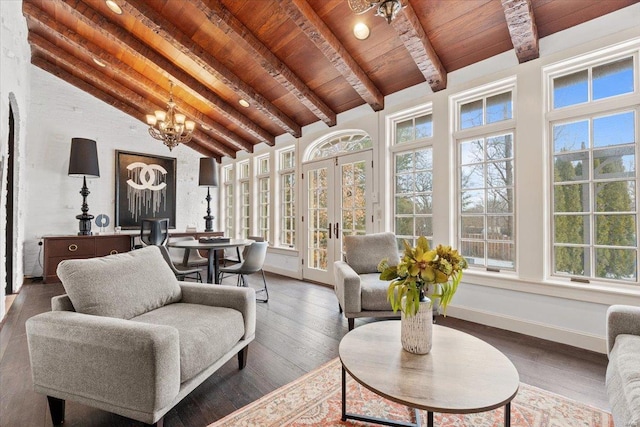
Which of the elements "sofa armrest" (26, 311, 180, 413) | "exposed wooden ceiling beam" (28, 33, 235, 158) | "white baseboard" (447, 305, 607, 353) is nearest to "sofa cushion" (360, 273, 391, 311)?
"white baseboard" (447, 305, 607, 353)

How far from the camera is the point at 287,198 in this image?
18.7 feet

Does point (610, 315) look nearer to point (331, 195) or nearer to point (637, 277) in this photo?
point (637, 277)

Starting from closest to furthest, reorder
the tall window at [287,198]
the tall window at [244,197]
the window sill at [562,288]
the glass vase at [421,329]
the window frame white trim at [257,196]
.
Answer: the glass vase at [421,329]
the window sill at [562,288]
the tall window at [287,198]
the window frame white trim at [257,196]
the tall window at [244,197]

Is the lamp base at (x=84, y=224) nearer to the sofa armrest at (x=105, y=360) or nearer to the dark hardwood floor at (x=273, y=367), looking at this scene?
the dark hardwood floor at (x=273, y=367)

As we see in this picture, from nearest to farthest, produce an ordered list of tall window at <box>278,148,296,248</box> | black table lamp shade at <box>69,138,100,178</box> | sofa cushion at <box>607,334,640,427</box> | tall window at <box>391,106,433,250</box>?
1. sofa cushion at <box>607,334,640,427</box>
2. tall window at <box>391,106,433,250</box>
3. black table lamp shade at <box>69,138,100,178</box>
4. tall window at <box>278,148,296,248</box>

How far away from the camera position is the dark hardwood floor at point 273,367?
1648 mm

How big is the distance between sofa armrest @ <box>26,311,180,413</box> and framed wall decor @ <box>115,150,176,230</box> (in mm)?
5219

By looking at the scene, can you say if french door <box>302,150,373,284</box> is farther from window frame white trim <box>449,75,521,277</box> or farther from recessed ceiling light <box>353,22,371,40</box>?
recessed ceiling light <box>353,22,371,40</box>

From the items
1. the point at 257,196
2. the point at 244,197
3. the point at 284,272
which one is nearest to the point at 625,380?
the point at 284,272

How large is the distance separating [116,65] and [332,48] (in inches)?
139

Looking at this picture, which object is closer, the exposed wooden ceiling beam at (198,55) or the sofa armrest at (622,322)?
the sofa armrest at (622,322)

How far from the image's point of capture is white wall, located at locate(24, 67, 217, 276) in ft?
17.0

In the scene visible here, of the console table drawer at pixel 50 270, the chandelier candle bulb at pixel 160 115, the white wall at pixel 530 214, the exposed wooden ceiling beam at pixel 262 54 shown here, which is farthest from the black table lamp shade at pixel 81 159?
the white wall at pixel 530 214

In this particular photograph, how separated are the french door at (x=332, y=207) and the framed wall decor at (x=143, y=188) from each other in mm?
3409
